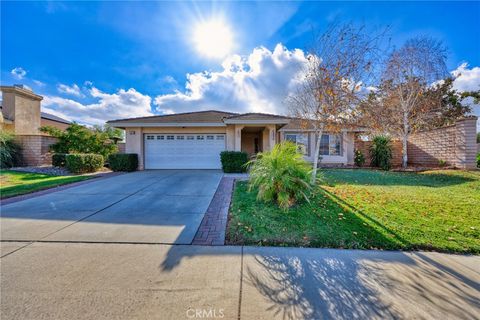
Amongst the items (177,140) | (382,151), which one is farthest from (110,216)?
(382,151)

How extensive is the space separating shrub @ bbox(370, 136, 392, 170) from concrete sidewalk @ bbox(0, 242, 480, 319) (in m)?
11.7

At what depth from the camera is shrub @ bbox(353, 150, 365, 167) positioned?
1363cm

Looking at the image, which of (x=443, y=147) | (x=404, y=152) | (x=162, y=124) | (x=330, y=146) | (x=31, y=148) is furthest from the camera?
(x=330, y=146)

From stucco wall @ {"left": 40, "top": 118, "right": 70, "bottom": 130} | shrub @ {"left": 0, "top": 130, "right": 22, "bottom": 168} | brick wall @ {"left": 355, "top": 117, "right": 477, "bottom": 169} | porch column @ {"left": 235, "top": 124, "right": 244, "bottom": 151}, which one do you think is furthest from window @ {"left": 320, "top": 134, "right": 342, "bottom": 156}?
stucco wall @ {"left": 40, "top": 118, "right": 70, "bottom": 130}

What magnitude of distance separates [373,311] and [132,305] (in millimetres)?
2366

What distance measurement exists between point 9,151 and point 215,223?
15.5 meters

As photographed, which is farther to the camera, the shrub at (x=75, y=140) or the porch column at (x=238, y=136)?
the shrub at (x=75, y=140)

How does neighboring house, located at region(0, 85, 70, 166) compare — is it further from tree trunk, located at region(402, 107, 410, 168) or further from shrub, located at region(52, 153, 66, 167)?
tree trunk, located at region(402, 107, 410, 168)

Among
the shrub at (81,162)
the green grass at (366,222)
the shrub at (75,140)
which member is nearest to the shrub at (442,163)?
the green grass at (366,222)

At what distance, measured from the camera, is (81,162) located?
35.9ft

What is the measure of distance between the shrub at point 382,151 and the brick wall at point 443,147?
3.45ft

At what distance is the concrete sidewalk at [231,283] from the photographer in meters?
1.85

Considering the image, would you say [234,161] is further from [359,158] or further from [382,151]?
[382,151]

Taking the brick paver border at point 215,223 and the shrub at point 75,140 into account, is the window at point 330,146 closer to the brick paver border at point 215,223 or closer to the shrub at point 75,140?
the brick paver border at point 215,223
